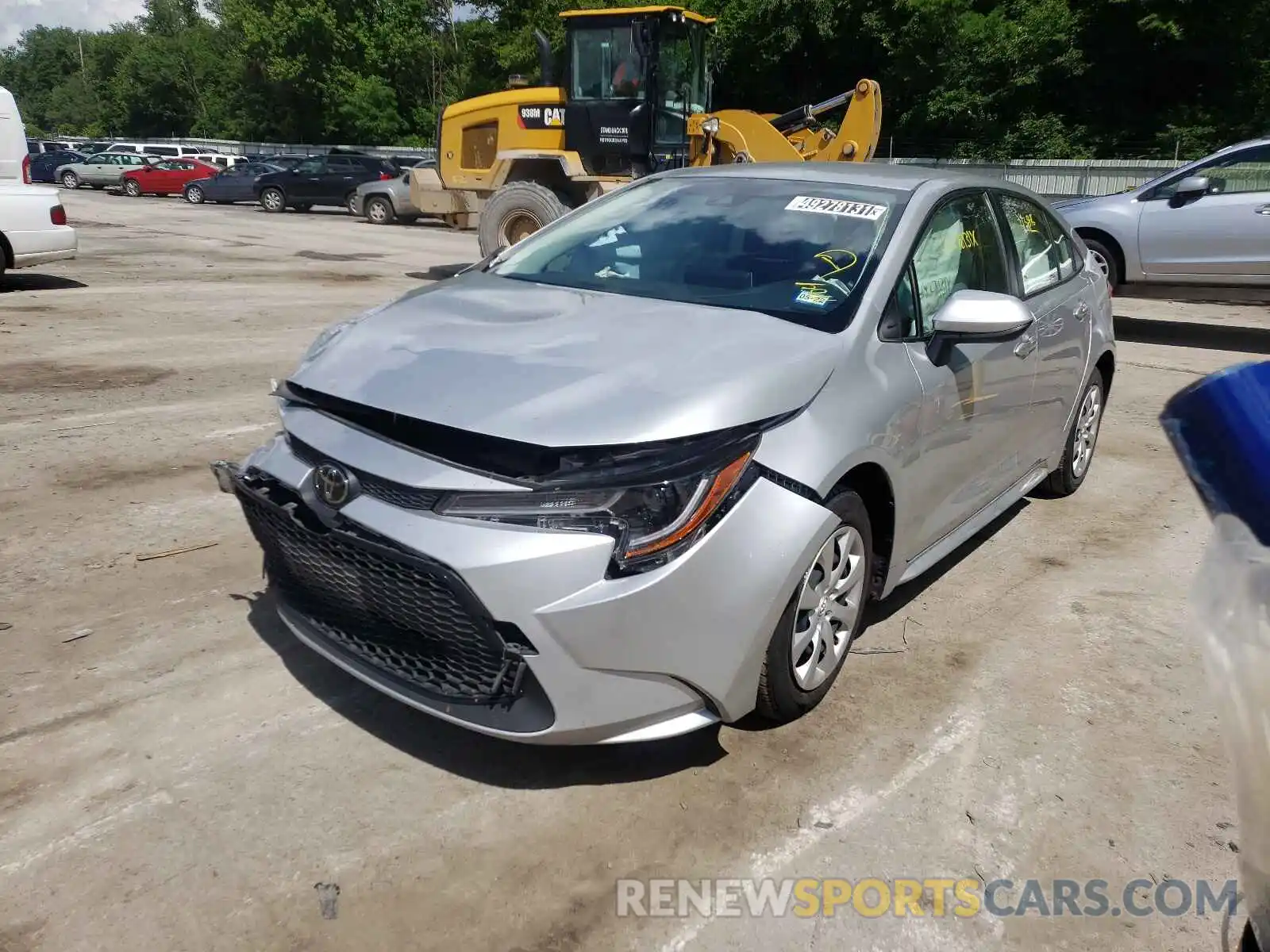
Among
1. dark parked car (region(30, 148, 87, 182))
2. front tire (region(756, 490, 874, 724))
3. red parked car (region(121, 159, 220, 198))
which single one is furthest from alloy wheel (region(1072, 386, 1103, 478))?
dark parked car (region(30, 148, 87, 182))

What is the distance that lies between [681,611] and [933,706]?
1248mm

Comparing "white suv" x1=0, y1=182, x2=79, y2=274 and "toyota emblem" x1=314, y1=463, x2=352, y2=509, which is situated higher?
"white suv" x1=0, y1=182, x2=79, y2=274

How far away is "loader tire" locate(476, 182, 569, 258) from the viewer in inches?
537

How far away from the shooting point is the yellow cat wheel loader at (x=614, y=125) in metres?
13.8

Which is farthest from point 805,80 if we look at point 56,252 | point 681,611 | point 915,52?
point 681,611

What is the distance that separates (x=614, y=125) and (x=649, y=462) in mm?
12056

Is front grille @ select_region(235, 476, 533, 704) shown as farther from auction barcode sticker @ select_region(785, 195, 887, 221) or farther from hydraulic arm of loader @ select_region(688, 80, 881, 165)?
hydraulic arm of loader @ select_region(688, 80, 881, 165)

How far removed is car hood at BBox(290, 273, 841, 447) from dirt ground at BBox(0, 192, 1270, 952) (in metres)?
1.02

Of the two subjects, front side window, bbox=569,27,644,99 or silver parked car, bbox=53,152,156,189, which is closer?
front side window, bbox=569,27,644,99

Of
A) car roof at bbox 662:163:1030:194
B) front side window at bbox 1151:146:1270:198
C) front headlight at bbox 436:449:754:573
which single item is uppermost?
front side window at bbox 1151:146:1270:198

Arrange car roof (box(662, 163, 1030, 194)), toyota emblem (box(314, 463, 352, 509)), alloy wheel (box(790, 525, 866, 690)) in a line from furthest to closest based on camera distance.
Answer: car roof (box(662, 163, 1030, 194)), alloy wheel (box(790, 525, 866, 690)), toyota emblem (box(314, 463, 352, 509))

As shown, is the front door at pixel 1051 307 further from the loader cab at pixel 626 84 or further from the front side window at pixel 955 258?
the loader cab at pixel 626 84

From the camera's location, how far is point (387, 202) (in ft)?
87.2

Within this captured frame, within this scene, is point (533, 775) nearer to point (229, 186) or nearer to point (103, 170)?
point (229, 186)
